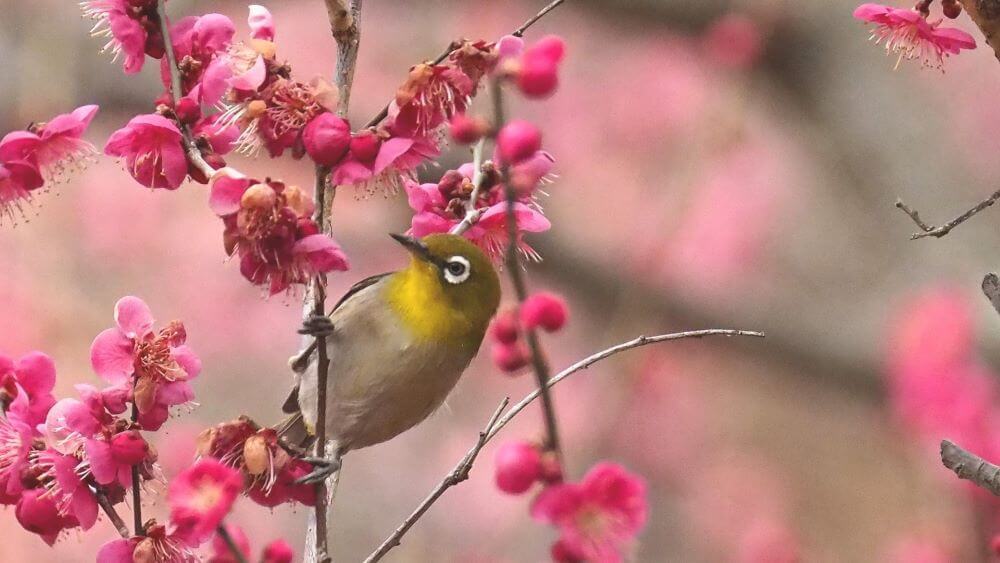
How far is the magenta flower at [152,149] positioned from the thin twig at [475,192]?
0.43 meters

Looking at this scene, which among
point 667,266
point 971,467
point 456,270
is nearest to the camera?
point 971,467

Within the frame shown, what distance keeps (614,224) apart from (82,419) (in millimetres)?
6850

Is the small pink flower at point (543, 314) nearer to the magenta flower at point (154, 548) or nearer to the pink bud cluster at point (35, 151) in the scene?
the magenta flower at point (154, 548)

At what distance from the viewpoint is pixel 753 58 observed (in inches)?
225

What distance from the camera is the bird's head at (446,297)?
2342 mm

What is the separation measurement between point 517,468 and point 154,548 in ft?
1.79

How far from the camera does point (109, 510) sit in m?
1.58

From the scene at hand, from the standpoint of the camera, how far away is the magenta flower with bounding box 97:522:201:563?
150 cm

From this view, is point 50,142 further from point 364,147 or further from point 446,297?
point 446,297

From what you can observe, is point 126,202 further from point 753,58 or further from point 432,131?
point 432,131

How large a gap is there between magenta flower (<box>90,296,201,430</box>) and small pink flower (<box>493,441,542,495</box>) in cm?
55

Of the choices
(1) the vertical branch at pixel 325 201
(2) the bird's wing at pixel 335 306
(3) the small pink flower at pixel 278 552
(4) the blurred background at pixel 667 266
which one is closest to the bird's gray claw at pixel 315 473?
(1) the vertical branch at pixel 325 201

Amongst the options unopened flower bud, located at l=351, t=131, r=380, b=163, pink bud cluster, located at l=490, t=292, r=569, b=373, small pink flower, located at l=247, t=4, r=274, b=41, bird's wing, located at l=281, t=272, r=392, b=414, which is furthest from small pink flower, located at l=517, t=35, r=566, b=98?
bird's wing, located at l=281, t=272, r=392, b=414

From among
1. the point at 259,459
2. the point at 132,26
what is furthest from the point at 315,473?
the point at 132,26
